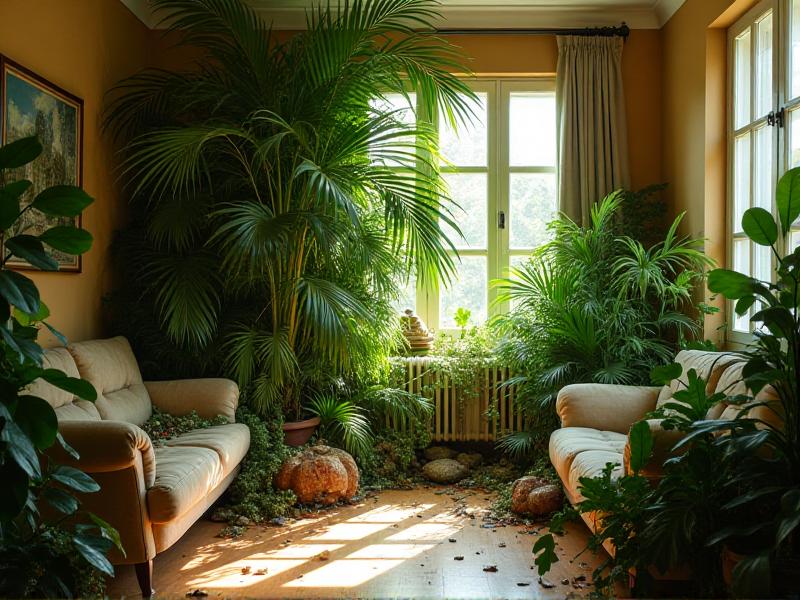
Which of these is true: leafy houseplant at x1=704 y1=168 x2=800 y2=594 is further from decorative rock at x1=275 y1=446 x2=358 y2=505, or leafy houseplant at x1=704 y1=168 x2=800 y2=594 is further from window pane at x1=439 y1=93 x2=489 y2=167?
window pane at x1=439 y1=93 x2=489 y2=167

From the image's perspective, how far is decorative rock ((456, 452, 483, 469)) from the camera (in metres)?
4.70

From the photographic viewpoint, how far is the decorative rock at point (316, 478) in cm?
388

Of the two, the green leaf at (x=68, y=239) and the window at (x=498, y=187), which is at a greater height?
the window at (x=498, y=187)

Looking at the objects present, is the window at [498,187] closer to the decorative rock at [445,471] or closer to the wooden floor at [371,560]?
the decorative rock at [445,471]

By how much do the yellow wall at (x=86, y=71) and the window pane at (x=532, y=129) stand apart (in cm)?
248

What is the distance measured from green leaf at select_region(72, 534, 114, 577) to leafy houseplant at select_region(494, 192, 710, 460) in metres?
2.60

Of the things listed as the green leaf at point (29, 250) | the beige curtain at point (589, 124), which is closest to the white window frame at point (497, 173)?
the beige curtain at point (589, 124)

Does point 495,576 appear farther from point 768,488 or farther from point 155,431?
point 155,431

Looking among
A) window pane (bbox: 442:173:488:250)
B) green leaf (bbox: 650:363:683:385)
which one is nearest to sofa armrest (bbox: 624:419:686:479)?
green leaf (bbox: 650:363:683:385)

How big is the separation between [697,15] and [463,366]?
2456 millimetres

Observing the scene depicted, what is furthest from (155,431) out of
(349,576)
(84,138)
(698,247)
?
(698,247)

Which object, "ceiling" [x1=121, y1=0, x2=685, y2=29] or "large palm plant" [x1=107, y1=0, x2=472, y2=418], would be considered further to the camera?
"ceiling" [x1=121, y1=0, x2=685, y2=29]

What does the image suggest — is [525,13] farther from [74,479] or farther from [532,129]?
[74,479]

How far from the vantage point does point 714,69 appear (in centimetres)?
414
